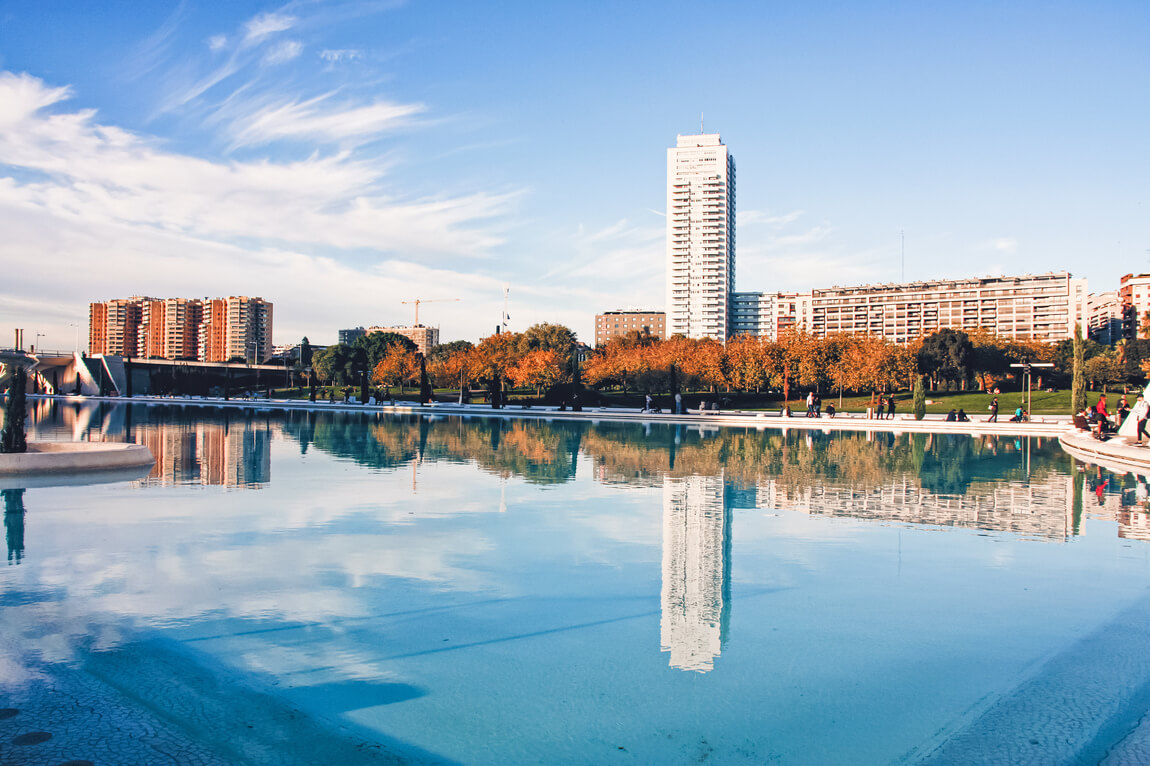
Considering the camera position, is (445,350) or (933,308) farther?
(933,308)

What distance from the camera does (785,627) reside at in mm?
6992

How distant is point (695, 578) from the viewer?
8617 millimetres

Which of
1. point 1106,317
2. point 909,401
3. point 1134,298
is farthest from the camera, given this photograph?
point 1106,317

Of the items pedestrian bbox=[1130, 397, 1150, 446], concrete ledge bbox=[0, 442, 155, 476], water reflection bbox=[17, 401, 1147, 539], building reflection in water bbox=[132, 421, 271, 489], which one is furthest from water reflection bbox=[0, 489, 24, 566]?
pedestrian bbox=[1130, 397, 1150, 446]

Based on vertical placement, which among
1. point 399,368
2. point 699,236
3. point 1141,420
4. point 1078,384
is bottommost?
point 1141,420

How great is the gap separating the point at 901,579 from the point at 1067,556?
293 centimetres

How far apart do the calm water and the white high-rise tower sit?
5947 inches

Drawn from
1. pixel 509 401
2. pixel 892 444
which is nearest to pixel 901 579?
pixel 892 444

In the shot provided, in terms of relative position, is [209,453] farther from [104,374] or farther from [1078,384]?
[104,374]

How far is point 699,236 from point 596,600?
537ft

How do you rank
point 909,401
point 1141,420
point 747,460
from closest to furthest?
point 747,460, point 1141,420, point 909,401

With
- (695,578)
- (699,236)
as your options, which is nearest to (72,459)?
(695,578)

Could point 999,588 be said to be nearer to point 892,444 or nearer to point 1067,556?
point 1067,556

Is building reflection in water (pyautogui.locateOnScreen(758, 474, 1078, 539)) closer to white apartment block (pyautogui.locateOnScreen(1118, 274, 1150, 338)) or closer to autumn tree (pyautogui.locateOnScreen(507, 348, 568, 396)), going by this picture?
autumn tree (pyautogui.locateOnScreen(507, 348, 568, 396))
